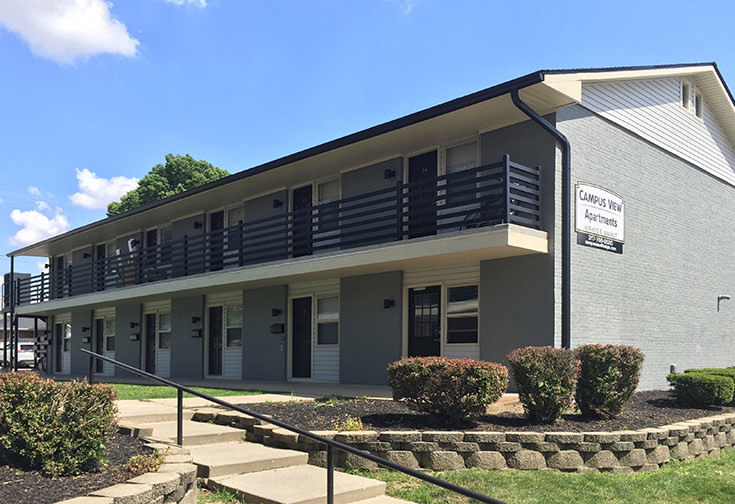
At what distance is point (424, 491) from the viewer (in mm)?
6480

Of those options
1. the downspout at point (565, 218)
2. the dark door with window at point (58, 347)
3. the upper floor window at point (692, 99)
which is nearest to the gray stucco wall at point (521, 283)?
the downspout at point (565, 218)

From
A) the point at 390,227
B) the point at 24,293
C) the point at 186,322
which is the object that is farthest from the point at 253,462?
the point at 24,293

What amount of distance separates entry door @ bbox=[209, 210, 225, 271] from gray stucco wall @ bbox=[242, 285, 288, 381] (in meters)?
1.27

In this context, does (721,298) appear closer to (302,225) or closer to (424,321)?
(424,321)

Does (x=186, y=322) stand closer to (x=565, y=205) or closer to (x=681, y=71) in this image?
(x=565, y=205)

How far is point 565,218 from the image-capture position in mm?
11586

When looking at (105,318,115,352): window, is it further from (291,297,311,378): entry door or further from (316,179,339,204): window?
(316,179,339,204): window

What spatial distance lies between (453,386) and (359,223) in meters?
6.74

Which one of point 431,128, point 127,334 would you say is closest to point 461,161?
point 431,128

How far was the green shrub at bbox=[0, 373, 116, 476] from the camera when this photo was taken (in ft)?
17.1

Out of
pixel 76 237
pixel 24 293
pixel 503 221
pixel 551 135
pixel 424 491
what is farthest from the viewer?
pixel 24 293

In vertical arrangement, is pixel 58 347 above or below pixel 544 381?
below

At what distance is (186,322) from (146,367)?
123 inches

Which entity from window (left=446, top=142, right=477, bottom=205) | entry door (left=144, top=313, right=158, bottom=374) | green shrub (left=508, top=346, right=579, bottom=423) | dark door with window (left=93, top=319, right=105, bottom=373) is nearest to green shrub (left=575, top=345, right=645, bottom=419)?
green shrub (left=508, top=346, right=579, bottom=423)
